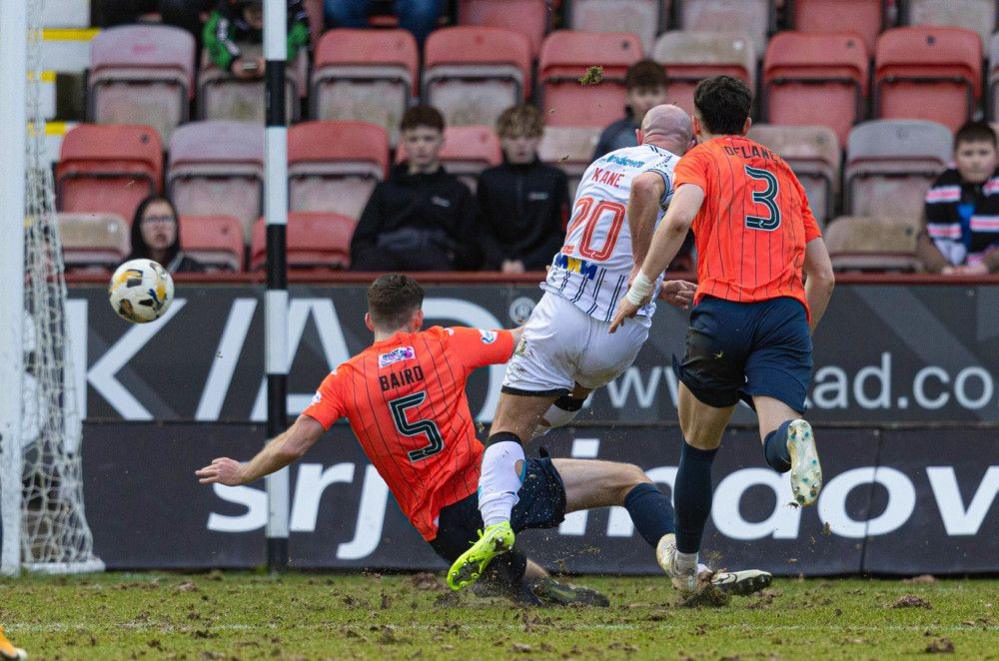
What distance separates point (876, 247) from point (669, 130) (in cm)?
374

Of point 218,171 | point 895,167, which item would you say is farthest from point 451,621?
point 218,171

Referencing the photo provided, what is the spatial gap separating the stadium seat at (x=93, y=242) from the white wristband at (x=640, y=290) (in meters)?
5.61

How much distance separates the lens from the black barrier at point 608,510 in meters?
8.20

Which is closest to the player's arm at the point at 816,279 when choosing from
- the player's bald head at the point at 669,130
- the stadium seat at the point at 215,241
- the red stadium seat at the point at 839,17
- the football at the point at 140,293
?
the player's bald head at the point at 669,130

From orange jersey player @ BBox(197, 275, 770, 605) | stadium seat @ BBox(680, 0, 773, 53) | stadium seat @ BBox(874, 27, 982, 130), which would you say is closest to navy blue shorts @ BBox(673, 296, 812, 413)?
orange jersey player @ BBox(197, 275, 770, 605)

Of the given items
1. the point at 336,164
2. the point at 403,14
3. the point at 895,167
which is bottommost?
the point at 336,164

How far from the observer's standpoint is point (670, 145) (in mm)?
6586

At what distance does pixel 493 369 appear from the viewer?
29.9ft

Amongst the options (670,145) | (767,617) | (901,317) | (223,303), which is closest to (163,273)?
(223,303)

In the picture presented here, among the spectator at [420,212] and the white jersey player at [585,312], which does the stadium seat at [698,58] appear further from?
the white jersey player at [585,312]

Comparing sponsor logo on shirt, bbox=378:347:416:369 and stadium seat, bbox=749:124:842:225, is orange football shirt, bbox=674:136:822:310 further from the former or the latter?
stadium seat, bbox=749:124:842:225

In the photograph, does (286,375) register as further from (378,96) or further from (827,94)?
(827,94)

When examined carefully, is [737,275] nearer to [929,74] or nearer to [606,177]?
[606,177]

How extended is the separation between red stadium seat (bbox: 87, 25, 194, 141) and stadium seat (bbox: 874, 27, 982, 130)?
526cm
